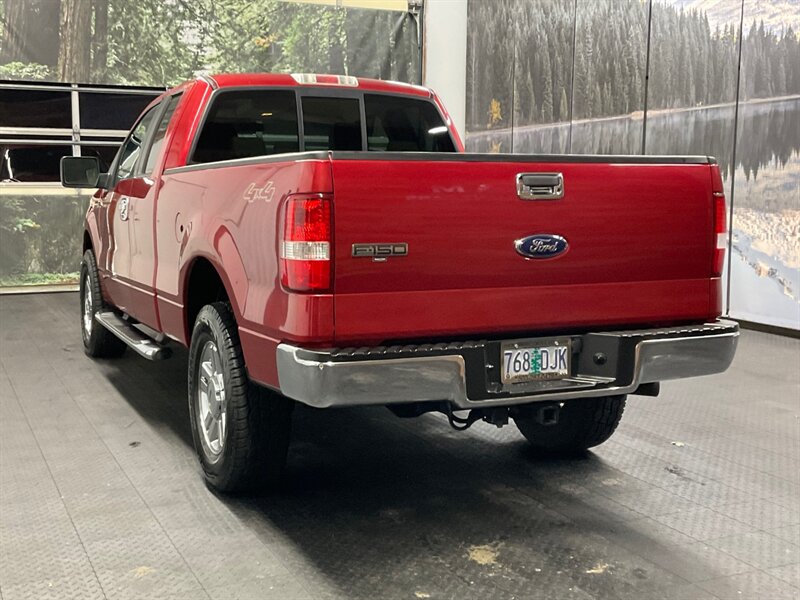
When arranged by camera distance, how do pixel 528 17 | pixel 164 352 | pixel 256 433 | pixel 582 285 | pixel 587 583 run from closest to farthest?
pixel 587 583
pixel 582 285
pixel 256 433
pixel 164 352
pixel 528 17

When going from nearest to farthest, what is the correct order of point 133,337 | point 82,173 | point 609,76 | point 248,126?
1. point 248,126
2. point 133,337
3. point 82,173
4. point 609,76

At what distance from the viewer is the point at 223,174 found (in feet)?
10.7

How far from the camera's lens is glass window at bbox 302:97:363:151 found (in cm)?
453

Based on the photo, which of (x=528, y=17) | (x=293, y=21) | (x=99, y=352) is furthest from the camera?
(x=293, y=21)

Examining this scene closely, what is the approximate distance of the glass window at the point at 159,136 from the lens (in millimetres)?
4461

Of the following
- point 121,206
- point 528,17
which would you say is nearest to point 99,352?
point 121,206

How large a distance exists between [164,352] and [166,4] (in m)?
8.04

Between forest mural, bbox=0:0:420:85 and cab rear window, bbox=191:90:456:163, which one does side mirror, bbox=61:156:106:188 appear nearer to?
cab rear window, bbox=191:90:456:163

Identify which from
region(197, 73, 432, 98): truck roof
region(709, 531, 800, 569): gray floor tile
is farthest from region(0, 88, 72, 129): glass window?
region(709, 531, 800, 569): gray floor tile

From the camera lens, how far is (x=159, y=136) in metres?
4.58

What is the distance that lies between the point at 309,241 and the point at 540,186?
82 cm

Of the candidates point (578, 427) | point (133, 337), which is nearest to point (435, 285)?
point (578, 427)

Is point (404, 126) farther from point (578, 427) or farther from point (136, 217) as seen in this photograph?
point (578, 427)

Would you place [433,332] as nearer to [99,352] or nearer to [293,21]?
[99,352]
